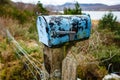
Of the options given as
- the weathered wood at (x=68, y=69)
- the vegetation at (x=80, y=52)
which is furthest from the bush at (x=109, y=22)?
the weathered wood at (x=68, y=69)

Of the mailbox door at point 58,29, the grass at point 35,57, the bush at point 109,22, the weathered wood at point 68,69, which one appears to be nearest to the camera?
the mailbox door at point 58,29

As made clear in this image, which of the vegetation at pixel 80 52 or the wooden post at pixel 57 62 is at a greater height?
the wooden post at pixel 57 62

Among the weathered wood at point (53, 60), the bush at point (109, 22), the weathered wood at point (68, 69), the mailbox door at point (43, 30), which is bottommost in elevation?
the bush at point (109, 22)

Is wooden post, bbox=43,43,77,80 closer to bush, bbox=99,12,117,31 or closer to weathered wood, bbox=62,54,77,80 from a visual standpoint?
weathered wood, bbox=62,54,77,80

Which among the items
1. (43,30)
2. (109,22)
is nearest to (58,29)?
(43,30)

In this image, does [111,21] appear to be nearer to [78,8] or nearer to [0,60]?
[78,8]

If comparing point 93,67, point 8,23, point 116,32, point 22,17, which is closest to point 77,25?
point 93,67

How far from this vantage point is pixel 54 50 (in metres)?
1.64

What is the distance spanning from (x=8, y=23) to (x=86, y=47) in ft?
12.8

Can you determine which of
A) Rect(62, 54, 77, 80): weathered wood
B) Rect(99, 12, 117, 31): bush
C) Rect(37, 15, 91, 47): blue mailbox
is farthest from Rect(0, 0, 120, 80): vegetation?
Rect(37, 15, 91, 47): blue mailbox

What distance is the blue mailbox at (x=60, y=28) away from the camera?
162cm

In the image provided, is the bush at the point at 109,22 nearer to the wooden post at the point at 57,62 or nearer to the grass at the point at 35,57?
the grass at the point at 35,57

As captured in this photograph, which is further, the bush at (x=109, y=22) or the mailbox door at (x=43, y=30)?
the bush at (x=109, y=22)

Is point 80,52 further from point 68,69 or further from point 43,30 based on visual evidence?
point 43,30
